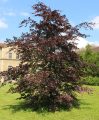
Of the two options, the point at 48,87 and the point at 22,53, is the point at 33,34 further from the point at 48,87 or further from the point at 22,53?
the point at 48,87

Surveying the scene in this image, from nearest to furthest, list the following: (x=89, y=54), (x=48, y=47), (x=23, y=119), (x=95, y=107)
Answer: (x=23, y=119) < (x=48, y=47) < (x=95, y=107) < (x=89, y=54)

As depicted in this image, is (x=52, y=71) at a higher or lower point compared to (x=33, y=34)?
lower

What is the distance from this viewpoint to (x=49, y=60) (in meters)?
16.7

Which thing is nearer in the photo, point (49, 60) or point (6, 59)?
point (49, 60)

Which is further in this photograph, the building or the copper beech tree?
the building

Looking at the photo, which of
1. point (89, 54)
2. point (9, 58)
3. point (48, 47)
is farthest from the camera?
point (9, 58)

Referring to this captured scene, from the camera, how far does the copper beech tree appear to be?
16.6 m

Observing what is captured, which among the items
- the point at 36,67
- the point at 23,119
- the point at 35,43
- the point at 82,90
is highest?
the point at 35,43

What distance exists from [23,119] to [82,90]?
3.50 meters

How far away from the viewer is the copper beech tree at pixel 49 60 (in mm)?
16609

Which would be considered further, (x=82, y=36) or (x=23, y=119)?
(x=82, y=36)

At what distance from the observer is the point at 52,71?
1697cm

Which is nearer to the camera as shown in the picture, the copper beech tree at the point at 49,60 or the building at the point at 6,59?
the copper beech tree at the point at 49,60

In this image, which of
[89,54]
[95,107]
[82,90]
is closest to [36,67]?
[82,90]
